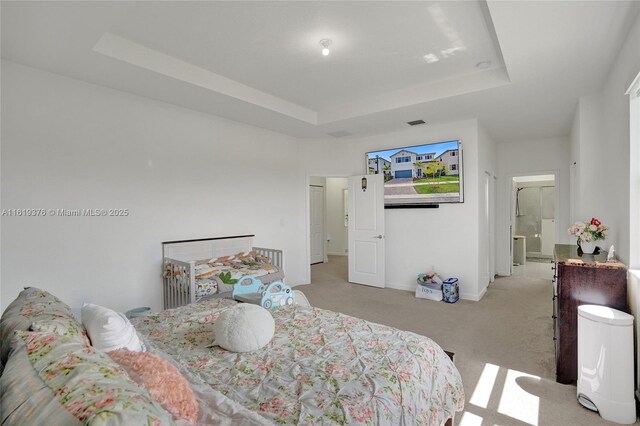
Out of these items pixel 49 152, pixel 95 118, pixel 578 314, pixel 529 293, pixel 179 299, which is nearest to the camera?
pixel 578 314

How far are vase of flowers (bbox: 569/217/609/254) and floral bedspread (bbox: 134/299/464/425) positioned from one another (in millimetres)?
1915

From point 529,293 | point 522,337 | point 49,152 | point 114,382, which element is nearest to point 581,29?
point 522,337

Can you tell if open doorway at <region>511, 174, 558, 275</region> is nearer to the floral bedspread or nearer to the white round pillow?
the floral bedspread

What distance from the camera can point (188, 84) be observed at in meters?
3.31

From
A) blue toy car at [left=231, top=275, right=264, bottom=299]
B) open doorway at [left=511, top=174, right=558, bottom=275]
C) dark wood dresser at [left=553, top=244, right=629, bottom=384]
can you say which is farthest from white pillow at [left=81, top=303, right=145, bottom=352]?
open doorway at [left=511, top=174, right=558, bottom=275]

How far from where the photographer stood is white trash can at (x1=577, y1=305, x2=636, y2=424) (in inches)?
78.3

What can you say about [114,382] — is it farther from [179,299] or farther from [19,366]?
[179,299]

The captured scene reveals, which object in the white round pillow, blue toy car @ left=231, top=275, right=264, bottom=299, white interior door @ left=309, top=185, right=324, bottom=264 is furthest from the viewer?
white interior door @ left=309, top=185, right=324, bottom=264

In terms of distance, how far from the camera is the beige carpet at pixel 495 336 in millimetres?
2125

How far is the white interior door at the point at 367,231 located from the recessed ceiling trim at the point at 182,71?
1.90 m

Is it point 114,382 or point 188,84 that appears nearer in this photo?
point 114,382

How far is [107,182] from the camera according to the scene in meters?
3.38

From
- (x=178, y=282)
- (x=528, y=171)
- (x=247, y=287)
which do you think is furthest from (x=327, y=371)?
(x=528, y=171)

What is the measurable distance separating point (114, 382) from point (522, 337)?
3747mm
